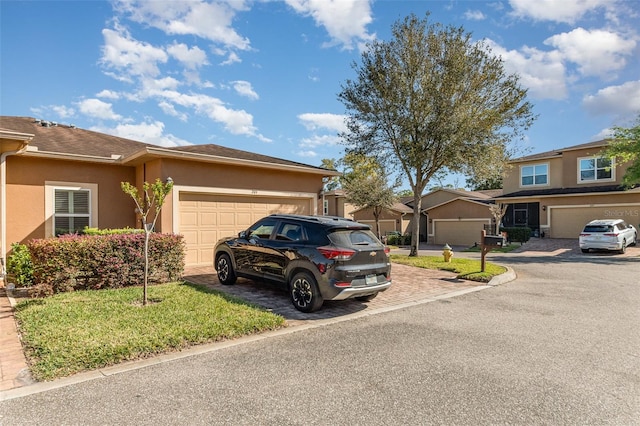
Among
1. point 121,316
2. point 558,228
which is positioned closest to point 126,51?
point 121,316

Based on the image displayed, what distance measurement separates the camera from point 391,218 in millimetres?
35688

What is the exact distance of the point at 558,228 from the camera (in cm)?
2580

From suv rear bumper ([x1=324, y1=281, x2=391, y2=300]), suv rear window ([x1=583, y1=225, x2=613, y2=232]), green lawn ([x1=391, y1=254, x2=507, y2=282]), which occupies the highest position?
suv rear window ([x1=583, y1=225, x2=613, y2=232])

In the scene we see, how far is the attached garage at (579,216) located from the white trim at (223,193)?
20.6 m

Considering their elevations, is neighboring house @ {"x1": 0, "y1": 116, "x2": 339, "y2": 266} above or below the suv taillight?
above

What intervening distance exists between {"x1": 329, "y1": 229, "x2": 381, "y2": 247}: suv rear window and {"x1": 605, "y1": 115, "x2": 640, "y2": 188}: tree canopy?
1784cm

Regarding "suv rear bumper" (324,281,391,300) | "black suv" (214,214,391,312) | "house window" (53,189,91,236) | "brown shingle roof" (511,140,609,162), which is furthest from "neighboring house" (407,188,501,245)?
"house window" (53,189,91,236)

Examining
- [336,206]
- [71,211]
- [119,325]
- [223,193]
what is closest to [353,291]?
[119,325]

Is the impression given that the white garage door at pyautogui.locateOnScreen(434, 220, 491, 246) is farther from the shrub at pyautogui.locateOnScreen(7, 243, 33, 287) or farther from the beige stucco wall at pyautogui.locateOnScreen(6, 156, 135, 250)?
the shrub at pyautogui.locateOnScreen(7, 243, 33, 287)

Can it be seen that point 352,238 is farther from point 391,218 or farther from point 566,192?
point 391,218

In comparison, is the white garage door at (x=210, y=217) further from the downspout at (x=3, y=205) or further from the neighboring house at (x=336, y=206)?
the neighboring house at (x=336, y=206)

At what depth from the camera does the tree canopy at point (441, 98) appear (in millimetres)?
15062

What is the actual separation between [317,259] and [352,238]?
87 cm

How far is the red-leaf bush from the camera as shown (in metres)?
7.50
